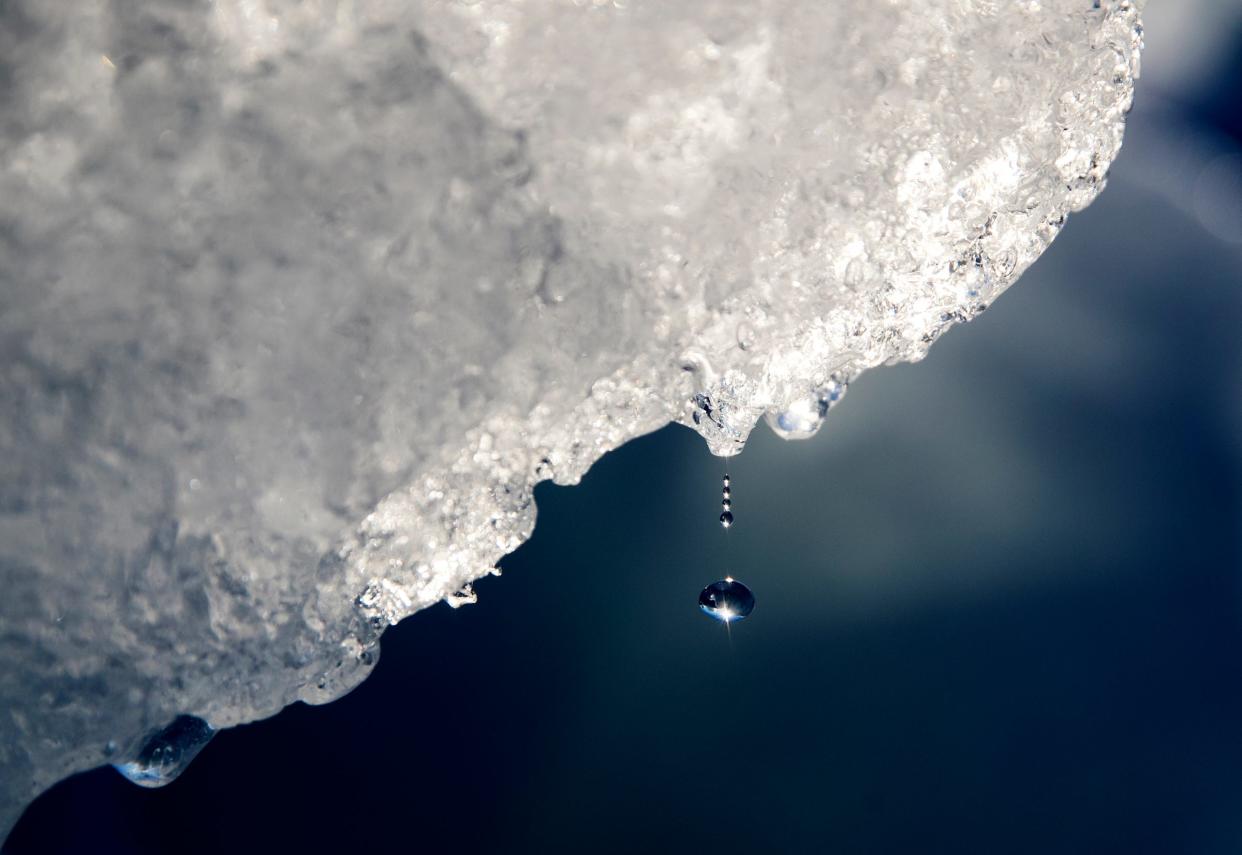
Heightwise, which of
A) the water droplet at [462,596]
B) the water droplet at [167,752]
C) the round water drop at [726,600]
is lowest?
the water droplet at [167,752]

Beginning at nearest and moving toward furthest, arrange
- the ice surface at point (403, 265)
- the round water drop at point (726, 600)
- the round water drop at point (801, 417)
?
the ice surface at point (403, 265) < the round water drop at point (801, 417) < the round water drop at point (726, 600)

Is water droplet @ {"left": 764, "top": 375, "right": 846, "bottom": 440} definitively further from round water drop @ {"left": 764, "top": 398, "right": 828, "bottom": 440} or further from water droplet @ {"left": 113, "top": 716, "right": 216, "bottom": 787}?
water droplet @ {"left": 113, "top": 716, "right": 216, "bottom": 787}

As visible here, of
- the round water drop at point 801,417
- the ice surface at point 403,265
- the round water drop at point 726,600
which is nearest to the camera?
the ice surface at point 403,265

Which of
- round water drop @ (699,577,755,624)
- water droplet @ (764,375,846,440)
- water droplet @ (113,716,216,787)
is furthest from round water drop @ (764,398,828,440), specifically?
water droplet @ (113,716,216,787)

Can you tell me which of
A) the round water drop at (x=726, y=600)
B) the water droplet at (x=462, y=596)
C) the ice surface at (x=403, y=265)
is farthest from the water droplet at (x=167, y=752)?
the round water drop at (x=726, y=600)

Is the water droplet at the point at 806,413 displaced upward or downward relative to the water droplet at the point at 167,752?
upward

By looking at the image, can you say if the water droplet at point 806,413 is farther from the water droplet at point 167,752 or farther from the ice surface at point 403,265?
the water droplet at point 167,752

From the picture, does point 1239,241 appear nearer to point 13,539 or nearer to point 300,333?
point 300,333
